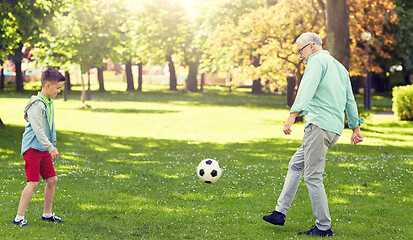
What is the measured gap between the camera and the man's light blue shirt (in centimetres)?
604

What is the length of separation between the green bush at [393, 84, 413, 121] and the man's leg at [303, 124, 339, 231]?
20.9m

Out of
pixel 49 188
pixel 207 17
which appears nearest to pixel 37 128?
pixel 49 188

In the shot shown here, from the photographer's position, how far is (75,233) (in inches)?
260

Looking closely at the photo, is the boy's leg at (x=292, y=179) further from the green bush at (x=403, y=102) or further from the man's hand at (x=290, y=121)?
the green bush at (x=403, y=102)

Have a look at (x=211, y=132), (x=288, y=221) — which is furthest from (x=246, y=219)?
(x=211, y=132)

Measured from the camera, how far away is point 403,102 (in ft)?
84.5

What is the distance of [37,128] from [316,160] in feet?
11.5

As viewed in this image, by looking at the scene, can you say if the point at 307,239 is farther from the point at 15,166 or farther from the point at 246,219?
the point at 15,166

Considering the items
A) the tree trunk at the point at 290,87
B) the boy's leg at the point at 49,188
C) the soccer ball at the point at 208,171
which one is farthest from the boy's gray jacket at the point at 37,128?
→ the tree trunk at the point at 290,87

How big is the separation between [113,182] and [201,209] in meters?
2.98

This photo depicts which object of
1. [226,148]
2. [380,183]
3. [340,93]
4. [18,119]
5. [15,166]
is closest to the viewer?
[340,93]

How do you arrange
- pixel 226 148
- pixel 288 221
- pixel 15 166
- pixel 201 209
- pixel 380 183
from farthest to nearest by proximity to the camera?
pixel 226 148 < pixel 15 166 < pixel 380 183 < pixel 201 209 < pixel 288 221

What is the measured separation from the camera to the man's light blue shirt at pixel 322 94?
19.8ft

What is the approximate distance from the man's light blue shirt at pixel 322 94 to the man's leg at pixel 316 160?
97mm
